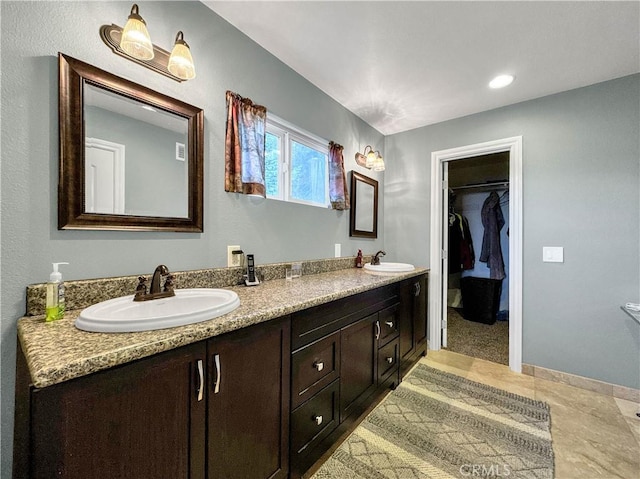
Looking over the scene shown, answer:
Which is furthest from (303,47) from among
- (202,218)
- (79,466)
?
(79,466)

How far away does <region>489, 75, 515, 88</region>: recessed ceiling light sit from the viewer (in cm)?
201

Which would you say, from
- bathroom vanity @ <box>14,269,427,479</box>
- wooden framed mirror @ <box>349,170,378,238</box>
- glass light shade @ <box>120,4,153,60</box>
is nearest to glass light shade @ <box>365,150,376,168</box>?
wooden framed mirror @ <box>349,170,378,238</box>

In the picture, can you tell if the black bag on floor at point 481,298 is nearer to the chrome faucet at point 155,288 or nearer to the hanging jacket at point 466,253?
the hanging jacket at point 466,253

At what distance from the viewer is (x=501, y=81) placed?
81.1 inches

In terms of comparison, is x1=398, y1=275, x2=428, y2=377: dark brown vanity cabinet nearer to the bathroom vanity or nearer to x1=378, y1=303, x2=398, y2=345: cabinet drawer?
x1=378, y1=303, x2=398, y2=345: cabinet drawer

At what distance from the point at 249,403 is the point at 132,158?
1155 mm

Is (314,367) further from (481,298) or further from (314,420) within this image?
(481,298)

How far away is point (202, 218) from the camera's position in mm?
1406

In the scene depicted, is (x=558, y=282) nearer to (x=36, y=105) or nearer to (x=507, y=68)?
(x=507, y=68)

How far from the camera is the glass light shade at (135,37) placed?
1017 mm

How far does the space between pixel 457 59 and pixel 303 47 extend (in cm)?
107

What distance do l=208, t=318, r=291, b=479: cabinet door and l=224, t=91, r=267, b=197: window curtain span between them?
88 cm

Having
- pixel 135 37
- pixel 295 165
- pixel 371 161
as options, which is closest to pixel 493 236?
pixel 371 161

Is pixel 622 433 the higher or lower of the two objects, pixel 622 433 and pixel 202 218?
the lower
